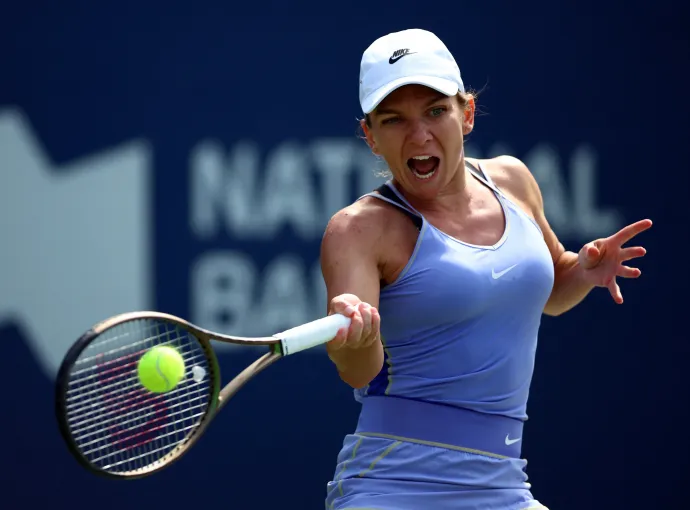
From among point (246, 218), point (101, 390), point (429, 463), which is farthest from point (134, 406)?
point (246, 218)

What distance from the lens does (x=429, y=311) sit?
2707 millimetres

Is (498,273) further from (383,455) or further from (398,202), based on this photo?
(383,455)

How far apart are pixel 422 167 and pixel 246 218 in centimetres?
231

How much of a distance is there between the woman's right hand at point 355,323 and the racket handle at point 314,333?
0.04ft

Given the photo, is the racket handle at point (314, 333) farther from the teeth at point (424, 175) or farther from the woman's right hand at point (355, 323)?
the teeth at point (424, 175)

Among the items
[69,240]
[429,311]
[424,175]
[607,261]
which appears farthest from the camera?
[69,240]

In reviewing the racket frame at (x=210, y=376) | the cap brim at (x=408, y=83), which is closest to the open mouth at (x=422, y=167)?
the cap brim at (x=408, y=83)

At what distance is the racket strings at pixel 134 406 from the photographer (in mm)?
2514

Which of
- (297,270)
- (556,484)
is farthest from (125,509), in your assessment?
(556,484)

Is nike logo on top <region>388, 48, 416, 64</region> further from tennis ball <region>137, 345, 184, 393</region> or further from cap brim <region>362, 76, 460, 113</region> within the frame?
tennis ball <region>137, 345, 184, 393</region>

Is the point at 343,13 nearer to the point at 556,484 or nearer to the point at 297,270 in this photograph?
the point at 297,270

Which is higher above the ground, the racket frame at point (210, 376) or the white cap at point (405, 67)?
the white cap at point (405, 67)

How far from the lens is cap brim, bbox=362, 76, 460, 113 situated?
2730 mm

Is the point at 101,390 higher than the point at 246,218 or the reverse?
the reverse
